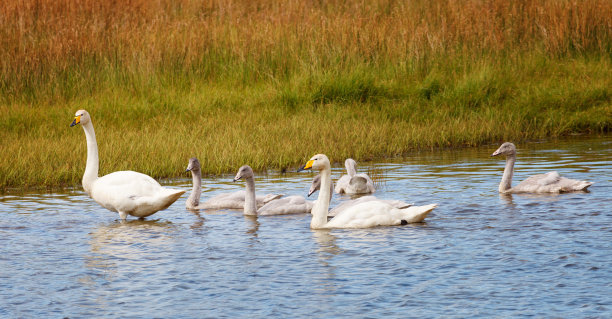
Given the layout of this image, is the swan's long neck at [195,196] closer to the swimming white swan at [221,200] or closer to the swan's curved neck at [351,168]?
the swimming white swan at [221,200]

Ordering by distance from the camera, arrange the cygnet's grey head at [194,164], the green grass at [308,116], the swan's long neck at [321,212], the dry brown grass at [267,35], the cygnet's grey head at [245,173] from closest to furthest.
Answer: the swan's long neck at [321,212], the cygnet's grey head at [245,173], the cygnet's grey head at [194,164], the green grass at [308,116], the dry brown grass at [267,35]

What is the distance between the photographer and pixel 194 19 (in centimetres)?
2003

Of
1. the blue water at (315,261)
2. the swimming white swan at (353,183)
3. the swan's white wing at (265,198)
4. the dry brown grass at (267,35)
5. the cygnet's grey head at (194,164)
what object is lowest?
the blue water at (315,261)

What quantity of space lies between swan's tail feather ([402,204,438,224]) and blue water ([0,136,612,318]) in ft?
0.50

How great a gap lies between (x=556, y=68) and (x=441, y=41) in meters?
2.34

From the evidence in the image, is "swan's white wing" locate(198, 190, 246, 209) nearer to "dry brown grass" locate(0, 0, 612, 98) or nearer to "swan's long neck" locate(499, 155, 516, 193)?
"swan's long neck" locate(499, 155, 516, 193)

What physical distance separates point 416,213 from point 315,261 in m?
1.78

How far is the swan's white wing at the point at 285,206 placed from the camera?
34.3 ft

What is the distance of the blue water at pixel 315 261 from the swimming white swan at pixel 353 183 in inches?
7.8

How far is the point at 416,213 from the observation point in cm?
939

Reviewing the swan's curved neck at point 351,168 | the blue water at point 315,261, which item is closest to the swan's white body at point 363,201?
the blue water at point 315,261

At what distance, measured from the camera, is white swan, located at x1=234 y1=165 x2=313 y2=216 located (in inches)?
412

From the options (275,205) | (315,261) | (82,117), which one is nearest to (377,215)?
(275,205)

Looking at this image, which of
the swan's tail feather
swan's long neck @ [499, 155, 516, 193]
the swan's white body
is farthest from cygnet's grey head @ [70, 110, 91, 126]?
swan's long neck @ [499, 155, 516, 193]
